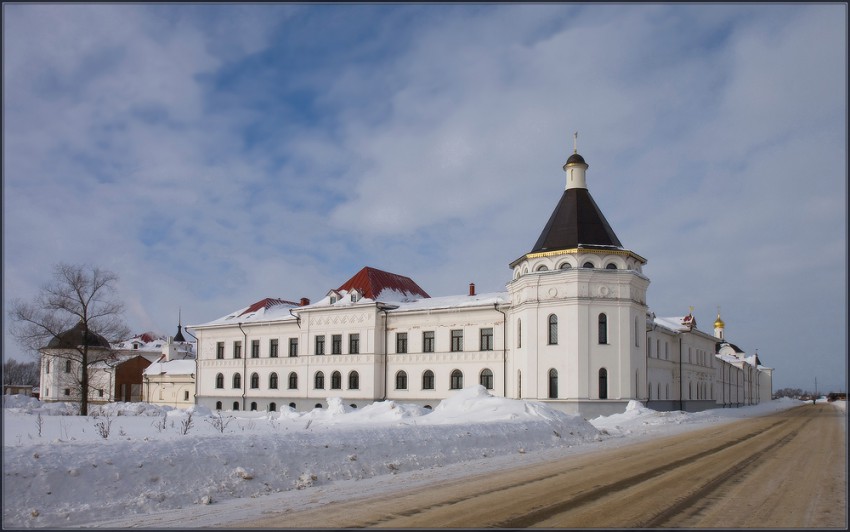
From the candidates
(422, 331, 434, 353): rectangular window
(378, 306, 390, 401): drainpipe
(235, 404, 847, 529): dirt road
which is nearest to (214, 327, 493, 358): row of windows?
(422, 331, 434, 353): rectangular window

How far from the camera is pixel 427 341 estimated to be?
140 ft

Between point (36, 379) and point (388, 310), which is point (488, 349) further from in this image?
point (36, 379)

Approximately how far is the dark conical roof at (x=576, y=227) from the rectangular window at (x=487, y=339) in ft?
19.4

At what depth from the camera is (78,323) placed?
34.0 m

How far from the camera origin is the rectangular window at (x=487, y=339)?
40125 mm

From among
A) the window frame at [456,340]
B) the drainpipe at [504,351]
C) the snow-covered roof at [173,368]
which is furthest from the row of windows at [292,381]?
the snow-covered roof at [173,368]

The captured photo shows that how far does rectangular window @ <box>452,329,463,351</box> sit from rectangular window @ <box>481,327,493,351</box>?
1.53 meters

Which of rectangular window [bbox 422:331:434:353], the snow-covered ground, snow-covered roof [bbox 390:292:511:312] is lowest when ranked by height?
the snow-covered ground

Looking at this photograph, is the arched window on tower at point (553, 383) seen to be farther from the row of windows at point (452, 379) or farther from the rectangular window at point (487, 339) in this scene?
the rectangular window at point (487, 339)

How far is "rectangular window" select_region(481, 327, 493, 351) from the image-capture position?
40.1m

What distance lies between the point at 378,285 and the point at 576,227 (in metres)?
16.0

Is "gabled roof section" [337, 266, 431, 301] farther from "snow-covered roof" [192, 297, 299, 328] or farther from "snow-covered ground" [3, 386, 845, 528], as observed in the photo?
"snow-covered ground" [3, 386, 845, 528]

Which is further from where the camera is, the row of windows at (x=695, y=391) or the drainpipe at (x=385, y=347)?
the drainpipe at (x=385, y=347)

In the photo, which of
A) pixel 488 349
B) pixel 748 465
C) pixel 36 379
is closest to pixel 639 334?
pixel 488 349
